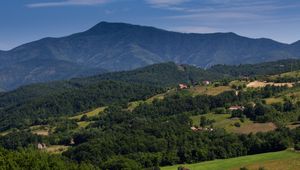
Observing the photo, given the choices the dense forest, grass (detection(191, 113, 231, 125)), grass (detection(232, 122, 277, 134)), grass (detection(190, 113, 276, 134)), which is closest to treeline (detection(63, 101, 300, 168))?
the dense forest

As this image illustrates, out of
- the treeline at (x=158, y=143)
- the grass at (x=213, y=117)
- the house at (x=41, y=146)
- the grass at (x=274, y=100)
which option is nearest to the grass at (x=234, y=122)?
the grass at (x=213, y=117)

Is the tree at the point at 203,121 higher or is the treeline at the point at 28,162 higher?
the treeline at the point at 28,162

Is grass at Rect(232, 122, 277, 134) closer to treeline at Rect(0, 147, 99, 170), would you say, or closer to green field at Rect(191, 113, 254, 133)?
green field at Rect(191, 113, 254, 133)

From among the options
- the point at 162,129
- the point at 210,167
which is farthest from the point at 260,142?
the point at 162,129

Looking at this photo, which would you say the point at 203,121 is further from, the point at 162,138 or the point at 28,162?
the point at 28,162

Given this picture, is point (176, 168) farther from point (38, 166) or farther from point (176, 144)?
point (38, 166)

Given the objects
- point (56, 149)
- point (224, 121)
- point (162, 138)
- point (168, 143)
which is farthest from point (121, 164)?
point (224, 121)

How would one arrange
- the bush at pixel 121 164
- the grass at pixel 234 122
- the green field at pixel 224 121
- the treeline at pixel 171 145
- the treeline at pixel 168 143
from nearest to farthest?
the bush at pixel 121 164 < the treeline at pixel 171 145 < the treeline at pixel 168 143 < the grass at pixel 234 122 < the green field at pixel 224 121

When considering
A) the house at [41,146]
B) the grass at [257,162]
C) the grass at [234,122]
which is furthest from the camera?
the house at [41,146]

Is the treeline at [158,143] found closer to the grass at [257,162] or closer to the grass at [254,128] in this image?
the grass at [257,162]

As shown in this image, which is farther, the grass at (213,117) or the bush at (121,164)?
the grass at (213,117)
